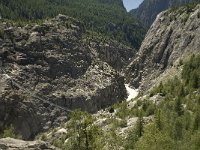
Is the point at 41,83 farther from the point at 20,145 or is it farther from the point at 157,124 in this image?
the point at 20,145

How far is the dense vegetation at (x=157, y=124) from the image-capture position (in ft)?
287

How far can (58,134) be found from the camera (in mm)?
133125

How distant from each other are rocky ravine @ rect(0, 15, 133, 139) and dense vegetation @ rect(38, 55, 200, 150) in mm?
36718

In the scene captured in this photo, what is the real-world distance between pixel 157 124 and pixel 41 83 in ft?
281

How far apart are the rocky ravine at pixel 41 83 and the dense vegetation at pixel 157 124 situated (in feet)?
120

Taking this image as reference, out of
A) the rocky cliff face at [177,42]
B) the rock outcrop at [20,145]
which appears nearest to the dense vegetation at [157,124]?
the rocky cliff face at [177,42]

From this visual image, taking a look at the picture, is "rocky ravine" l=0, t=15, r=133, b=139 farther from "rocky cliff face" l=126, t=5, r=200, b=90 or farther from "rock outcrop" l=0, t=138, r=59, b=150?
"rock outcrop" l=0, t=138, r=59, b=150

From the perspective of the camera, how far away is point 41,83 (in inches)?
7151

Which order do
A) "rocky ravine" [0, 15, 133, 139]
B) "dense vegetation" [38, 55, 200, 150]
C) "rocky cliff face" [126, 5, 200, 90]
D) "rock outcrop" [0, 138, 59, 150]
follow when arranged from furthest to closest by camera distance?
"rocky cliff face" [126, 5, 200, 90]
"rocky ravine" [0, 15, 133, 139]
"dense vegetation" [38, 55, 200, 150]
"rock outcrop" [0, 138, 59, 150]

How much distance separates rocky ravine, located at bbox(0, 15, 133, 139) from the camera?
165 metres

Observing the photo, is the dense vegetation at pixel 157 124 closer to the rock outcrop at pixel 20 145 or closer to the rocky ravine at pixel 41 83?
the rock outcrop at pixel 20 145

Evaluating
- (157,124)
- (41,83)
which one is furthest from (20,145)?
(41,83)

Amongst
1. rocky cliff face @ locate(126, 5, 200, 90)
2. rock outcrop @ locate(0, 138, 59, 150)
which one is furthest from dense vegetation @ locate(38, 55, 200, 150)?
rock outcrop @ locate(0, 138, 59, 150)

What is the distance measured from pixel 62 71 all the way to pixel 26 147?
140 m
